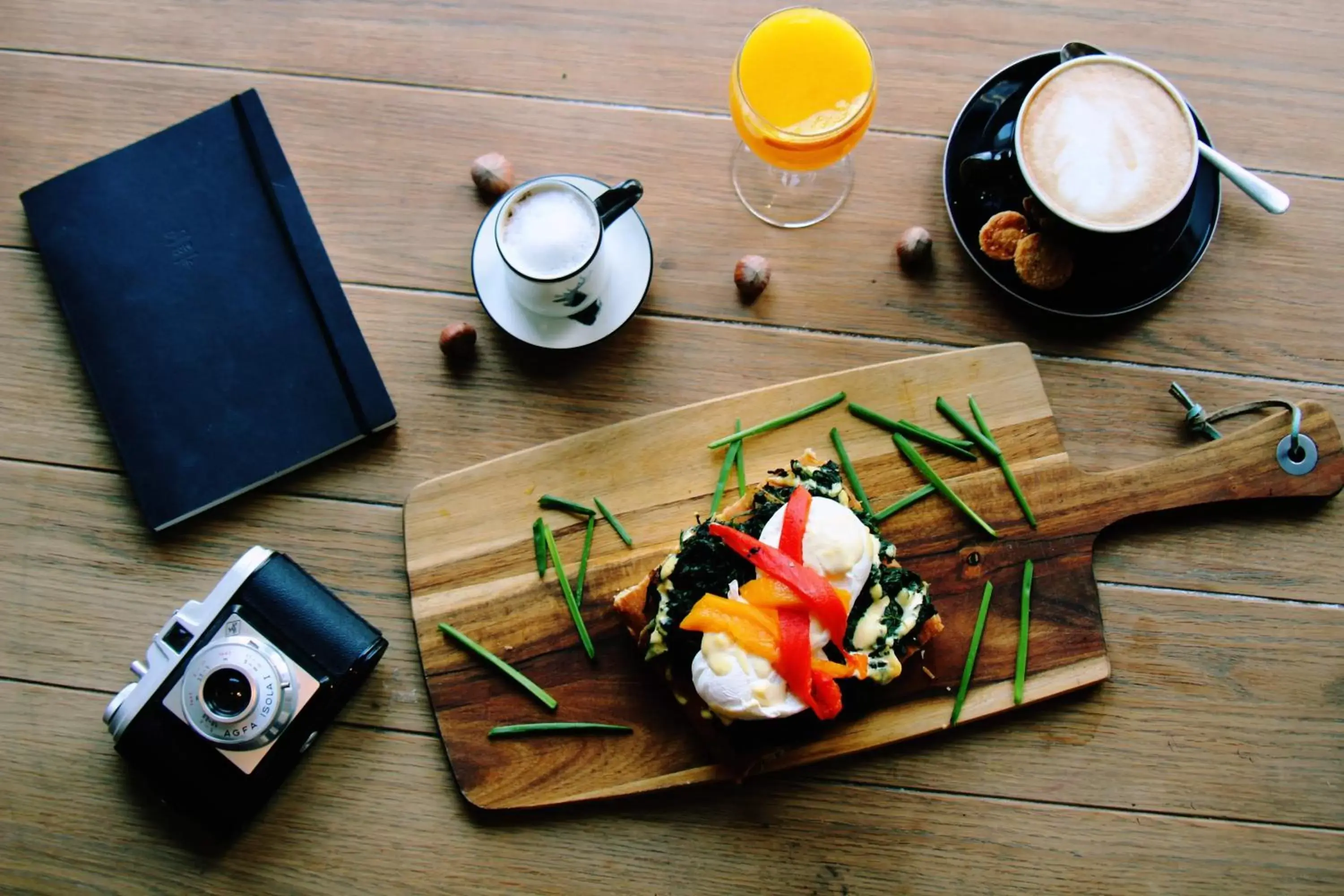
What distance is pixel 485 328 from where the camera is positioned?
4.00 ft

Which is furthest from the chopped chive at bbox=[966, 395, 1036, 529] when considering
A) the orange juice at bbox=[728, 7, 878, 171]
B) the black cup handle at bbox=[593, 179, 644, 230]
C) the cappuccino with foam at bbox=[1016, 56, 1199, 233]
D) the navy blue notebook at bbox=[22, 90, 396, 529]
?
the navy blue notebook at bbox=[22, 90, 396, 529]

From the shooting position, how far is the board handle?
116 cm

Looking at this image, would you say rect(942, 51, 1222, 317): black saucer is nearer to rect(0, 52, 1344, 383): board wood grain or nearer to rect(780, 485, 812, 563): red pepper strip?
rect(0, 52, 1344, 383): board wood grain

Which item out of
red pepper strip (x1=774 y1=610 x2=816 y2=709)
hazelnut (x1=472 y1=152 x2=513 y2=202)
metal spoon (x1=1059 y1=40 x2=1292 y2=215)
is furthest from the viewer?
hazelnut (x1=472 y1=152 x2=513 y2=202)

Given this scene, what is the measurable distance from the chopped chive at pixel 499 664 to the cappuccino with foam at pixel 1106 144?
0.80m

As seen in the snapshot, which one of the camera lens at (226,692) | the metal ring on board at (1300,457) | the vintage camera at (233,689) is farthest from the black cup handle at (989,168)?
the camera lens at (226,692)

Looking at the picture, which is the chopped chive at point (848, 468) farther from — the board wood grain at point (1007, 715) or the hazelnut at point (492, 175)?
the hazelnut at point (492, 175)

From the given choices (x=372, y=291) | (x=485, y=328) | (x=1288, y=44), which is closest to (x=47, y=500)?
(x=372, y=291)

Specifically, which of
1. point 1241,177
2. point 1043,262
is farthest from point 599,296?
point 1241,177

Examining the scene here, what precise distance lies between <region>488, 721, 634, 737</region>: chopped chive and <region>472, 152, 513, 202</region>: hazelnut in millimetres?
659

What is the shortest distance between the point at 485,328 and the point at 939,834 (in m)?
0.83

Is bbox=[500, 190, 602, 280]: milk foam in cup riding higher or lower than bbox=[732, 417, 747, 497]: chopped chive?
higher

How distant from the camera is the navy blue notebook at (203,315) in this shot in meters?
1.17

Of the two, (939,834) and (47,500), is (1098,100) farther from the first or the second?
A: (47,500)
